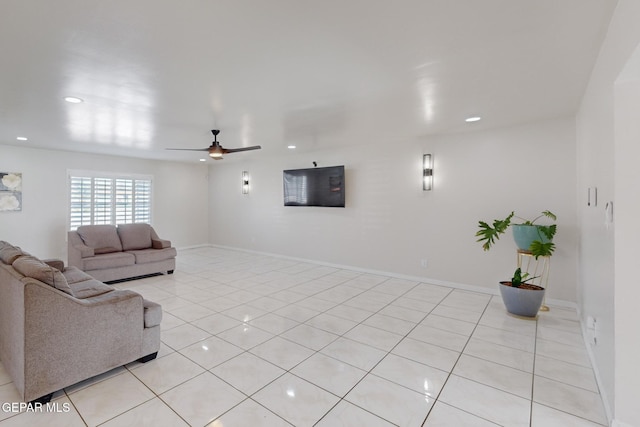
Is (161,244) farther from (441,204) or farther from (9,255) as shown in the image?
(441,204)

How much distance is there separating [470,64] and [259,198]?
5.89m

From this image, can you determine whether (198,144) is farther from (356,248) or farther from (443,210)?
(443,210)

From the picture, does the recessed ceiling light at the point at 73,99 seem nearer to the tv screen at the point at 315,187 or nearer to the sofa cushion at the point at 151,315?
the sofa cushion at the point at 151,315

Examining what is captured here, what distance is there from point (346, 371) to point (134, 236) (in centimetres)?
528

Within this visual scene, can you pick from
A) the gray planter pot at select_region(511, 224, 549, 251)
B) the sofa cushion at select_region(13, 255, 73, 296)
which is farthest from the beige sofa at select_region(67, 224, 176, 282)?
the gray planter pot at select_region(511, 224, 549, 251)

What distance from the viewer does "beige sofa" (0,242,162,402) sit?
195cm

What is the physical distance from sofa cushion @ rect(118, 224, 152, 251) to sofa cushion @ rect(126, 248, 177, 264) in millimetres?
226

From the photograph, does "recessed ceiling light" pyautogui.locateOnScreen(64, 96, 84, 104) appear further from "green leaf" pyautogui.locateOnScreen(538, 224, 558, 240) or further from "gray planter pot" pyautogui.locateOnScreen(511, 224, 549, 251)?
"green leaf" pyautogui.locateOnScreen(538, 224, 558, 240)

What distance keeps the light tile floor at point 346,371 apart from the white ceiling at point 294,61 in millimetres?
2478

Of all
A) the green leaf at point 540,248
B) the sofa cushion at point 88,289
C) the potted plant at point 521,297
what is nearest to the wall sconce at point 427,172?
the green leaf at point 540,248

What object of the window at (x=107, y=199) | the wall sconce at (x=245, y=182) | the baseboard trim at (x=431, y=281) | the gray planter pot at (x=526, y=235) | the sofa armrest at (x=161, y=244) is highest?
the wall sconce at (x=245, y=182)

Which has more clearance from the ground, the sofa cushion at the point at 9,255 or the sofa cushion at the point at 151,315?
the sofa cushion at the point at 9,255

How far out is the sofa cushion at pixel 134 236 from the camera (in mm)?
5770

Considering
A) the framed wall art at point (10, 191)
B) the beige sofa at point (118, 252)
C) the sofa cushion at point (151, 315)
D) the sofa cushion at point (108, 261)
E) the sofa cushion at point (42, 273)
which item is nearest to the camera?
the sofa cushion at point (42, 273)
